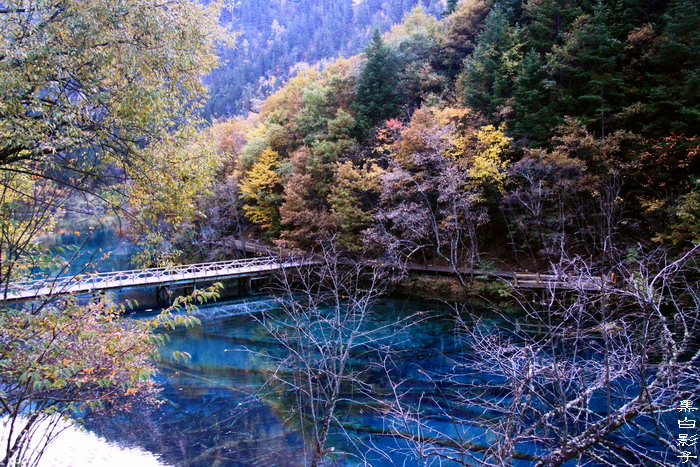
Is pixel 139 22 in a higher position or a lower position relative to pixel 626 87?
lower

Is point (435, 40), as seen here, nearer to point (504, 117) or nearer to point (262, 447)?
point (504, 117)

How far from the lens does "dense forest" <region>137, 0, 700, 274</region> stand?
42.6 feet

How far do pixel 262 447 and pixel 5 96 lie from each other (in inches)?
256

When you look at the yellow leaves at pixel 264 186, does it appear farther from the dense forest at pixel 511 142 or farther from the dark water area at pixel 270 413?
the dark water area at pixel 270 413

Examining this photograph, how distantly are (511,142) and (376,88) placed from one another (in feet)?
30.2

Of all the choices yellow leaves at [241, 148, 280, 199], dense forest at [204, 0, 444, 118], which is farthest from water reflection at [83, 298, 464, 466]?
dense forest at [204, 0, 444, 118]

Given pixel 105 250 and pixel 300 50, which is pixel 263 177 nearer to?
pixel 105 250

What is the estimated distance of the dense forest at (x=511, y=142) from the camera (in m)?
13.0

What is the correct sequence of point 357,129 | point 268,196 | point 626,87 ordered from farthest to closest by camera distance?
point 268,196
point 357,129
point 626,87

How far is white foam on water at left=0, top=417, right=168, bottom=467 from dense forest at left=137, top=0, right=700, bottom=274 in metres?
4.67

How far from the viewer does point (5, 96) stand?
3129mm

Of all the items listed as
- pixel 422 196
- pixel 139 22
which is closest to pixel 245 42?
pixel 422 196

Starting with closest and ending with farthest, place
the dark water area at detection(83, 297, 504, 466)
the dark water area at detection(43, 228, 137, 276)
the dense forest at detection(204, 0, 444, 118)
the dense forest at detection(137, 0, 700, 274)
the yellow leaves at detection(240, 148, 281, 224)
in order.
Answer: the dark water area at detection(83, 297, 504, 466) < the dense forest at detection(137, 0, 700, 274) < the dark water area at detection(43, 228, 137, 276) < the yellow leaves at detection(240, 148, 281, 224) < the dense forest at detection(204, 0, 444, 118)

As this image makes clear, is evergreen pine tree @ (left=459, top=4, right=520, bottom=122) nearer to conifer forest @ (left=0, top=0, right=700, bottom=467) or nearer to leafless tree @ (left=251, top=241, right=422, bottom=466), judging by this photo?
conifer forest @ (left=0, top=0, right=700, bottom=467)
